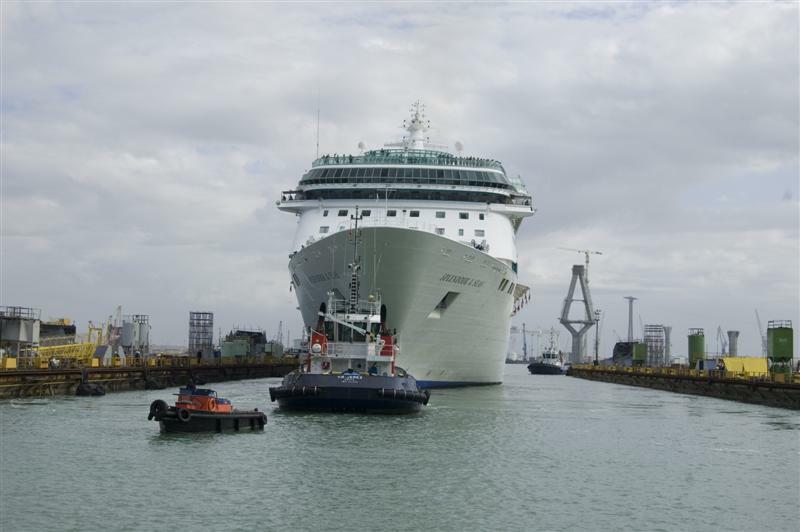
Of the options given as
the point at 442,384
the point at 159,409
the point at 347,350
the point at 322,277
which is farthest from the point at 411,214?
the point at 159,409

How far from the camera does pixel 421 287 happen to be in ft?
166

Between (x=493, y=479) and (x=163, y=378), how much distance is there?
44.6 m

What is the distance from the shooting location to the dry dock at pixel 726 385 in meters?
58.4

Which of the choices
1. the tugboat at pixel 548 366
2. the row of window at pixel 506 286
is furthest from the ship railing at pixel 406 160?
the tugboat at pixel 548 366

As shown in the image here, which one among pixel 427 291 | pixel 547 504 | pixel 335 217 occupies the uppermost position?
pixel 335 217

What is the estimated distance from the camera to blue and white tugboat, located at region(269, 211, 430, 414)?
139 ft

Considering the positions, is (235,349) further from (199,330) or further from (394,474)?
(394,474)

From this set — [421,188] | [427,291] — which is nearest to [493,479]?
[427,291]

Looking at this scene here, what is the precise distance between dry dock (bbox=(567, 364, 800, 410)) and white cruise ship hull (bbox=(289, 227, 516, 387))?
57.4 feet

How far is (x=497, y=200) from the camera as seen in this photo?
63500 mm

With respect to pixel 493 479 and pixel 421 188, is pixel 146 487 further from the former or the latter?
pixel 421 188

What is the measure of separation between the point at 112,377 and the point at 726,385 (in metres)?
41.3

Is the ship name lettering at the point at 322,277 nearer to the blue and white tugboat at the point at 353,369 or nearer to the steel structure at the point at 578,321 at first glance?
the blue and white tugboat at the point at 353,369

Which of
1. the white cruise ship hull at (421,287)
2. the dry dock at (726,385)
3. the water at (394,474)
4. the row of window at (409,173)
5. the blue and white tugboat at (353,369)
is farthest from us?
the row of window at (409,173)
